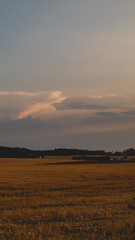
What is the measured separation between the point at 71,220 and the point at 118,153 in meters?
128

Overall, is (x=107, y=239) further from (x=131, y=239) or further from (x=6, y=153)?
(x=6, y=153)

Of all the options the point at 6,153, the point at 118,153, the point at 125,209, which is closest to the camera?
the point at 125,209

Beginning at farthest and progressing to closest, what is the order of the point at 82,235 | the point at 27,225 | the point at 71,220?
1. the point at 71,220
2. the point at 27,225
3. the point at 82,235

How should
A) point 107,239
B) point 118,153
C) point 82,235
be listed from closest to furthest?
point 107,239, point 82,235, point 118,153

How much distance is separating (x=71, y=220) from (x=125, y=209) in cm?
363

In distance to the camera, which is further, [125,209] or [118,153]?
[118,153]

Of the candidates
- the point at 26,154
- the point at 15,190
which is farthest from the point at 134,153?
the point at 15,190

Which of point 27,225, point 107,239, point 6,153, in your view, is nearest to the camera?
point 107,239

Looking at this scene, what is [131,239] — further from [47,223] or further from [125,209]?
[125,209]

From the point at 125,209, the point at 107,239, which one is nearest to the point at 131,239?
the point at 107,239

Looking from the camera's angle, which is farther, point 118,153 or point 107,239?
point 118,153

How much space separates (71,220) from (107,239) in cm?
270

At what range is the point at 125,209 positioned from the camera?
41.9ft

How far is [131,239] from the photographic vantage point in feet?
25.1
